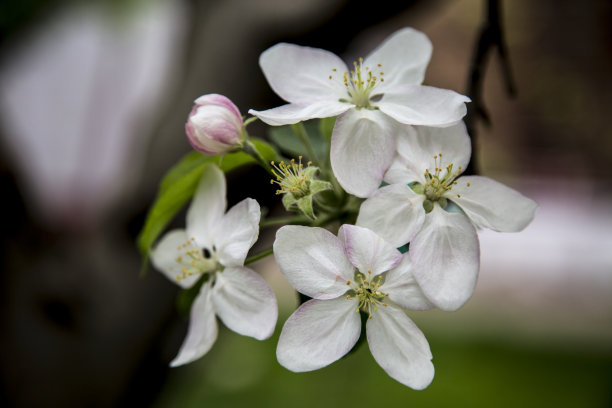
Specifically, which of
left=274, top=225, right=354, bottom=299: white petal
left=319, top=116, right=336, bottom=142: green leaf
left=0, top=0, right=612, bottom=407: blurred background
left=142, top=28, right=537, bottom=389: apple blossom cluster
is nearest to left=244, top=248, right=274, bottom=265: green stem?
left=142, top=28, right=537, bottom=389: apple blossom cluster

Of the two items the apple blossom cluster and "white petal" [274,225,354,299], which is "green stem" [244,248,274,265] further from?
"white petal" [274,225,354,299]

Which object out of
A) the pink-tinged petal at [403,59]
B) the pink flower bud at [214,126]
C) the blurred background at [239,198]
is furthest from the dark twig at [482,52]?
the pink flower bud at [214,126]

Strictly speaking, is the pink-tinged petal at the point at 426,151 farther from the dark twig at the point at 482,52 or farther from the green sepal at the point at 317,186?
the dark twig at the point at 482,52

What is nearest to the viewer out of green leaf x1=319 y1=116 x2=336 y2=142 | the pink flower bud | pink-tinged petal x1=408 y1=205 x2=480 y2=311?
pink-tinged petal x1=408 y1=205 x2=480 y2=311

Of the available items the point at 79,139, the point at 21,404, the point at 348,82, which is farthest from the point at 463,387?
the point at 79,139

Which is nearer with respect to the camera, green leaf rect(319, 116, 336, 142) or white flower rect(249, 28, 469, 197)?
white flower rect(249, 28, 469, 197)

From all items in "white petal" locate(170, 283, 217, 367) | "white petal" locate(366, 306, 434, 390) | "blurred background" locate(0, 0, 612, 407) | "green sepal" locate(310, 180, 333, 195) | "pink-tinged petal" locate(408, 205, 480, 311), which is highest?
"green sepal" locate(310, 180, 333, 195)
